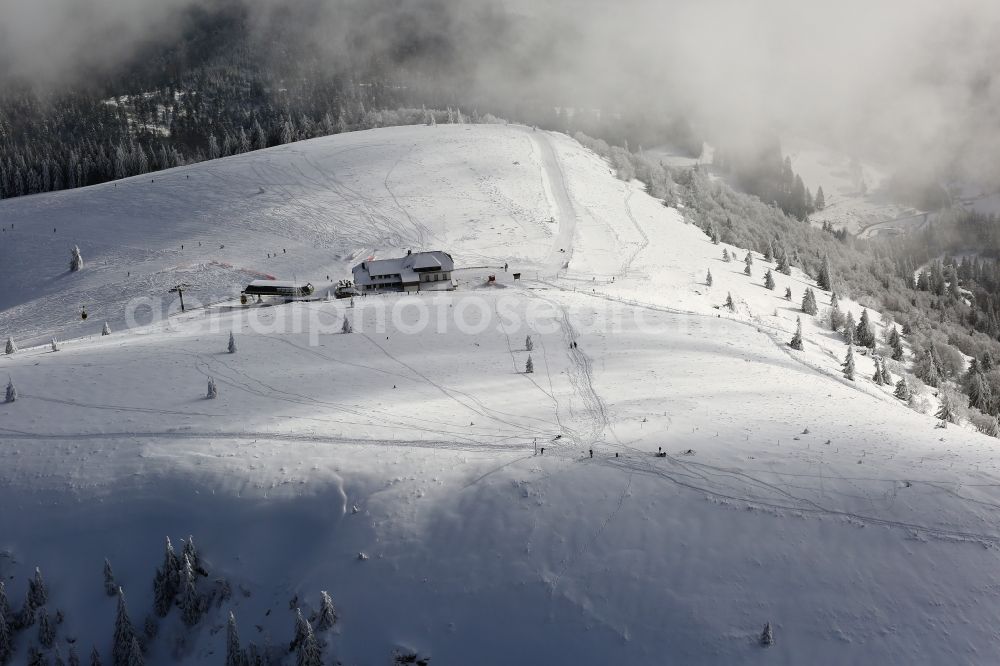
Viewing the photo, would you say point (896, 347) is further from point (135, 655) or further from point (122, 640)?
Answer: point (122, 640)

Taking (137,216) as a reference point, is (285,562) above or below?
below

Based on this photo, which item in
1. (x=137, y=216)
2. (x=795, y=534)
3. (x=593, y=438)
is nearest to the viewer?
(x=795, y=534)

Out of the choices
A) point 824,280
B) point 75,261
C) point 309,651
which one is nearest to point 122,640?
point 309,651

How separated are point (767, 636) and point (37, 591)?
95.9 ft

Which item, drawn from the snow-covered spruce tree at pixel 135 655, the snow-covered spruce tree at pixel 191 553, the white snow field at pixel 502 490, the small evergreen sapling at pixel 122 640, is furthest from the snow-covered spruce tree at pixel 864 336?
the small evergreen sapling at pixel 122 640

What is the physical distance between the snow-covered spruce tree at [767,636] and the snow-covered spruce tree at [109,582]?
85.2ft

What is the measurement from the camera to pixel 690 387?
139 ft

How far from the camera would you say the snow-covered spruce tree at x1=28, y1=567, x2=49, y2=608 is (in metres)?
27.6

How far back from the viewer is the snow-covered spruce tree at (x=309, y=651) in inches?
965

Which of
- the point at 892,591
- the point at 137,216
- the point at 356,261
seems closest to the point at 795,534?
the point at 892,591

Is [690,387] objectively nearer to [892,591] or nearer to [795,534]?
[795,534]

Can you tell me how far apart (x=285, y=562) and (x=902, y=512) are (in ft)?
85.7

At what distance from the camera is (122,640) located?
85.6 feet

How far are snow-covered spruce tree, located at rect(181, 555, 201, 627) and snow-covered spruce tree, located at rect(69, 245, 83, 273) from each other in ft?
227
